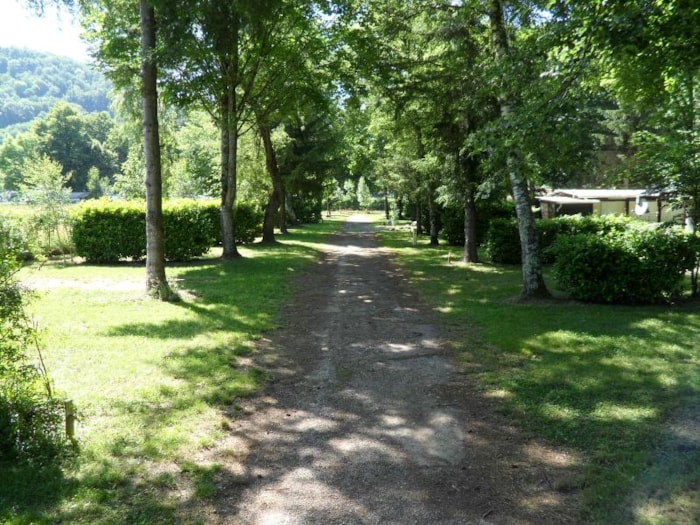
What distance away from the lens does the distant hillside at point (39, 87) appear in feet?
503

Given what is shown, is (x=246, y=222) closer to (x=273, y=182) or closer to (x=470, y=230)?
(x=273, y=182)

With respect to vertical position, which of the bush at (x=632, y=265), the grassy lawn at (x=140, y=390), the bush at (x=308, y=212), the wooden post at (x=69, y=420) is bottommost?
→ the grassy lawn at (x=140, y=390)

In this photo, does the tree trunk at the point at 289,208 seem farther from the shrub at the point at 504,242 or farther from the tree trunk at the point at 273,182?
the shrub at the point at 504,242

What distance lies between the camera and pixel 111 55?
42.7 feet

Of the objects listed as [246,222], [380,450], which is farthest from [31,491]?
[246,222]

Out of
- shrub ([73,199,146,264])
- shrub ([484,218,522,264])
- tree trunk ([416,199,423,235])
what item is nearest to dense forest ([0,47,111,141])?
tree trunk ([416,199,423,235])

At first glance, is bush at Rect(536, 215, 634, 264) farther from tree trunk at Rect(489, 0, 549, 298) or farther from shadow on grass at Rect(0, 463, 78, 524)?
shadow on grass at Rect(0, 463, 78, 524)

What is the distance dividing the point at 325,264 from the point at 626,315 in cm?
1060

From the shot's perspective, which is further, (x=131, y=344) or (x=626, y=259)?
(x=626, y=259)

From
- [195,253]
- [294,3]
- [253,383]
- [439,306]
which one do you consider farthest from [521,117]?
[195,253]

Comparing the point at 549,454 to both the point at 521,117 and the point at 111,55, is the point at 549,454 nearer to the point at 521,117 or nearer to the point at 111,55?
the point at 521,117

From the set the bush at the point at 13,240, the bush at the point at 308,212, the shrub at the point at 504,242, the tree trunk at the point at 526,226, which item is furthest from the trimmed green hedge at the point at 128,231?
the bush at the point at 308,212

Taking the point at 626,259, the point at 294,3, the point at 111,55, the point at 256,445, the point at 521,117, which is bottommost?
the point at 256,445

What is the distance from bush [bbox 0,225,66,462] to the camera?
3.78 m
